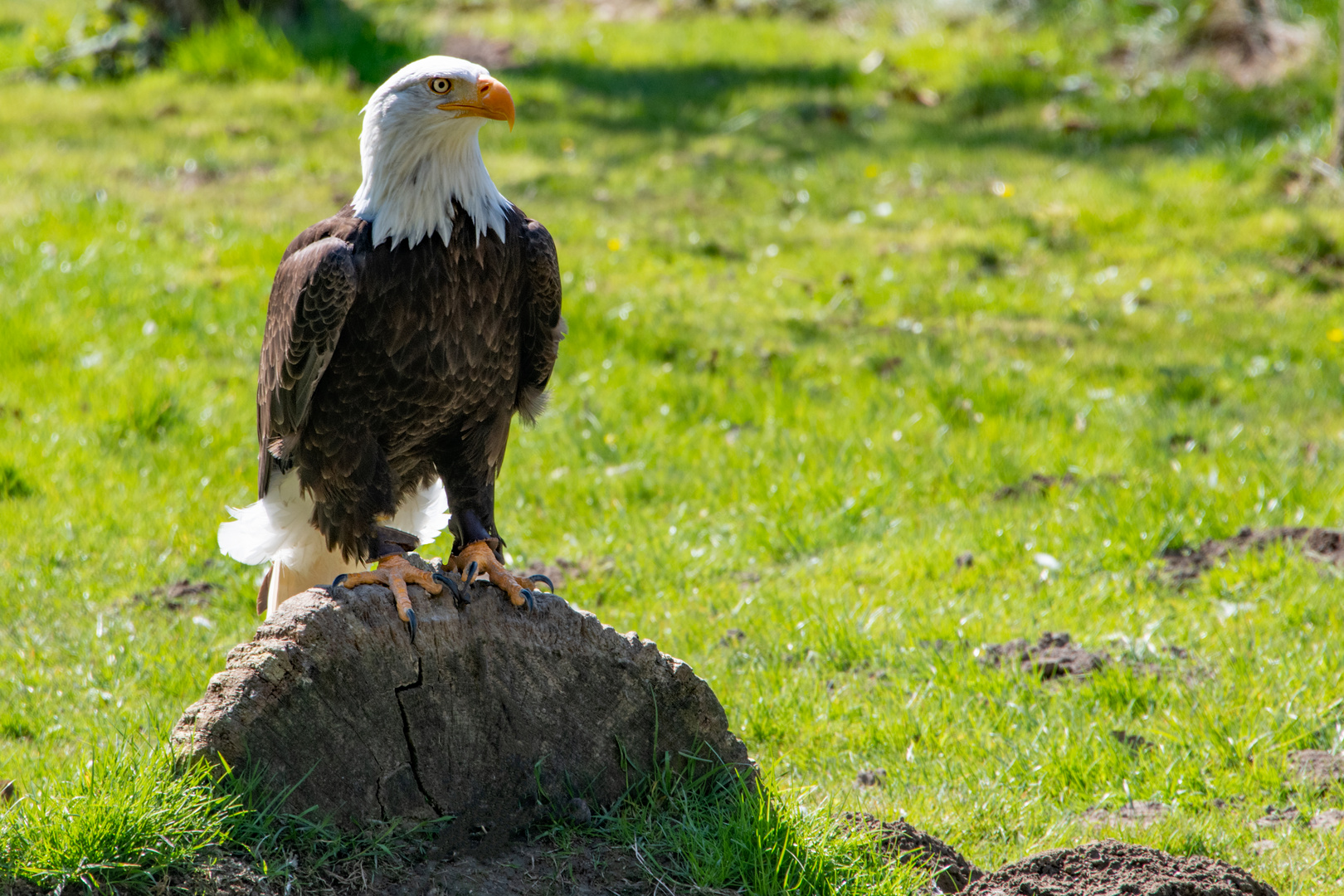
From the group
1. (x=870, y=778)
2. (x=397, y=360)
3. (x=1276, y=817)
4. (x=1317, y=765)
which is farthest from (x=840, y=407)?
(x=397, y=360)

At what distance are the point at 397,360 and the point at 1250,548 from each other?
369 centimetres

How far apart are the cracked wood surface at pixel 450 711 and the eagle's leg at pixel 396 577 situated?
0.13ft

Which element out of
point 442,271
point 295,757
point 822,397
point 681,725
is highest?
point 442,271

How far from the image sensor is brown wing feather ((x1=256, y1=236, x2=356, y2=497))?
146 inches

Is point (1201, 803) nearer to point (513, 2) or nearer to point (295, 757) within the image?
point (295, 757)

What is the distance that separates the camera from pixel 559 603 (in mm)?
3570

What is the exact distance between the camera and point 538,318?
13.5 feet

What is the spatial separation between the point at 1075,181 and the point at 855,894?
787 centimetres

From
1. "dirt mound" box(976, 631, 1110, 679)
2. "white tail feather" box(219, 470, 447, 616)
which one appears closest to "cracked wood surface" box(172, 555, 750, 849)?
"white tail feather" box(219, 470, 447, 616)

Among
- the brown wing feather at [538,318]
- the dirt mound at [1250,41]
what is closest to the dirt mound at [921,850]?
the brown wing feather at [538,318]

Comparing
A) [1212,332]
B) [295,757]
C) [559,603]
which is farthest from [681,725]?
[1212,332]

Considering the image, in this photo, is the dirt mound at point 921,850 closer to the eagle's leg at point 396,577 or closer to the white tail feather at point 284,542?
the eagle's leg at point 396,577

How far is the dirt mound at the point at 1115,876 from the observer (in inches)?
124

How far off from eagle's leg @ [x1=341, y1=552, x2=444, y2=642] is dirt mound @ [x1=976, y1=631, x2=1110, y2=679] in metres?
2.22
